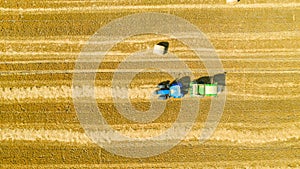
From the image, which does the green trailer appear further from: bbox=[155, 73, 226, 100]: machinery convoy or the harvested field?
Result: the harvested field

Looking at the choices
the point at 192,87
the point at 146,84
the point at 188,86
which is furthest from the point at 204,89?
the point at 146,84

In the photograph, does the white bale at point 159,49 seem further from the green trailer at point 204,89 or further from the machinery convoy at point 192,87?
the green trailer at point 204,89

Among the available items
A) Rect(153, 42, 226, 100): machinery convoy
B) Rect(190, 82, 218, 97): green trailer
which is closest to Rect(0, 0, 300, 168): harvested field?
Rect(153, 42, 226, 100): machinery convoy

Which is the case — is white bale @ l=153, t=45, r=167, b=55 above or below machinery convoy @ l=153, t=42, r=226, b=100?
above

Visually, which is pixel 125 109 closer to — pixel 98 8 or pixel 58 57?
pixel 58 57

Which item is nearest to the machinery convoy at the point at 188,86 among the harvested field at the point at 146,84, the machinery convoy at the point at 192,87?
the machinery convoy at the point at 192,87

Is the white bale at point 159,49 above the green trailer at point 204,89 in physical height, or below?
above
